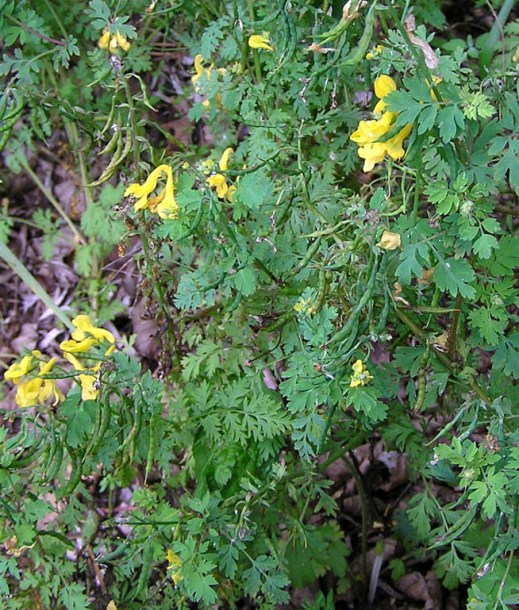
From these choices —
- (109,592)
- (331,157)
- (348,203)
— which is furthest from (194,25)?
(109,592)

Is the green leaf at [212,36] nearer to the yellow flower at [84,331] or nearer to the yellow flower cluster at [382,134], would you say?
the yellow flower cluster at [382,134]

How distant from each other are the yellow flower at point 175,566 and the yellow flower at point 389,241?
1.06 m

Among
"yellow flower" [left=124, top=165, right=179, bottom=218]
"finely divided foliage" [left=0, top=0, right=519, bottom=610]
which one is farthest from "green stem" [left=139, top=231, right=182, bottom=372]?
"yellow flower" [left=124, top=165, right=179, bottom=218]

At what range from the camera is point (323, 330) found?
1.86m

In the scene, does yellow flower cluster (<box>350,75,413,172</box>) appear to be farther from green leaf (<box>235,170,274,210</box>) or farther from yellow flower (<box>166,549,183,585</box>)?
yellow flower (<box>166,549,183,585</box>)

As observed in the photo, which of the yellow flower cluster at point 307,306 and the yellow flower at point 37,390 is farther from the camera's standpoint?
the yellow flower at point 37,390

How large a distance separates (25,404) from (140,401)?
0.34 m

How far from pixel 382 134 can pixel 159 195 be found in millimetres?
685

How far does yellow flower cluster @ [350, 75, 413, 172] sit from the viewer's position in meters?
1.72

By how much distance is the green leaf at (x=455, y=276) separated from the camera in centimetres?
179

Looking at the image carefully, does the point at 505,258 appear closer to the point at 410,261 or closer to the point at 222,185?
the point at 410,261

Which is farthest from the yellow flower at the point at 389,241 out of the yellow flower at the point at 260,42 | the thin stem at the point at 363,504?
the thin stem at the point at 363,504

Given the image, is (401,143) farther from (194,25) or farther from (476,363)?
(194,25)

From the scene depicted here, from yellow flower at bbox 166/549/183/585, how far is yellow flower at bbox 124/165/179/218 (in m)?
0.96
